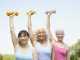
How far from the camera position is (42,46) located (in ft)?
4.57

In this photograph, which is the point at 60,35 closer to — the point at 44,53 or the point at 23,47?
the point at 44,53

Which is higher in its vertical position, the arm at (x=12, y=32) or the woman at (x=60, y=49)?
the arm at (x=12, y=32)

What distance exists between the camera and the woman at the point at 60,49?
1.36 meters

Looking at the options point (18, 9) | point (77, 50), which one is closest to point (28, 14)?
point (18, 9)

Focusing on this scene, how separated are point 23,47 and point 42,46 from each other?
138 mm

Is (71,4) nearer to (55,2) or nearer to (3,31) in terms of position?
(55,2)

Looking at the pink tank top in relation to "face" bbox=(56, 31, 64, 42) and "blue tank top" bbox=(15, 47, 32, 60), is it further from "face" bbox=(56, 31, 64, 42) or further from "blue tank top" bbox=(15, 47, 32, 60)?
"blue tank top" bbox=(15, 47, 32, 60)

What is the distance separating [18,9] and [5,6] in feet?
0.33

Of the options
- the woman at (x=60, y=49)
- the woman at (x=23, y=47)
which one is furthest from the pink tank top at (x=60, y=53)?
the woman at (x=23, y=47)

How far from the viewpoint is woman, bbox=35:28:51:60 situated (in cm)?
138

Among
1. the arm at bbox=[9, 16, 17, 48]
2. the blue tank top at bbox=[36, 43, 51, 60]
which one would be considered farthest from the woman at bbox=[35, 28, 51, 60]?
the arm at bbox=[9, 16, 17, 48]

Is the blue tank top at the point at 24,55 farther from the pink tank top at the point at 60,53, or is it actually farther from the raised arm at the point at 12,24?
the pink tank top at the point at 60,53

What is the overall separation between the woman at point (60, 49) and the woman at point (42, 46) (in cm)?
4

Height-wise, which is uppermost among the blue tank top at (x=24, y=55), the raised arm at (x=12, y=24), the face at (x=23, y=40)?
the raised arm at (x=12, y=24)
